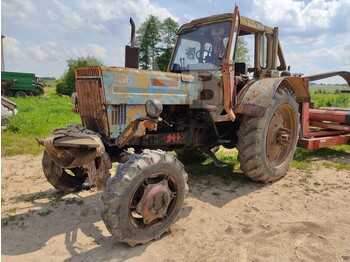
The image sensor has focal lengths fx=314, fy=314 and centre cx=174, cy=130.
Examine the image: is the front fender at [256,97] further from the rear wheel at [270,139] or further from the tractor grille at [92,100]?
the tractor grille at [92,100]

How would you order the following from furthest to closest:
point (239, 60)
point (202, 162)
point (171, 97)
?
point (202, 162) < point (239, 60) < point (171, 97)

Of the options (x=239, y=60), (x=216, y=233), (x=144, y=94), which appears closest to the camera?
(x=216, y=233)

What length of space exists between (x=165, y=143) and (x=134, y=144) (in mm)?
528

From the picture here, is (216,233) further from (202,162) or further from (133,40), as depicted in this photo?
(202,162)

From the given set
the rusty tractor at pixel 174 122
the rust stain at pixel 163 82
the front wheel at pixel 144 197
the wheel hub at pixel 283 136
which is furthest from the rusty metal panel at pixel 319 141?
the front wheel at pixel 144 197

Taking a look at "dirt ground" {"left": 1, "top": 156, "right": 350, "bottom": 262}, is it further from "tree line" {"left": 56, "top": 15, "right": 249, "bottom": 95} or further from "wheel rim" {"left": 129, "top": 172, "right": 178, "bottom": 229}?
"tree line" {"left": 56, "top": 15, "right": 249, "bottom": 95}

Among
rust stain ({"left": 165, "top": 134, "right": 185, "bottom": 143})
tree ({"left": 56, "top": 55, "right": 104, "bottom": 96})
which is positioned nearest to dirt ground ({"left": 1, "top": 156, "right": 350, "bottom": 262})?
rust stain ({"left": 165, "top": 134, "right": 185, "bottom": 143})

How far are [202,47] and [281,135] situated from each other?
192cm

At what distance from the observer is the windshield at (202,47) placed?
4.57m

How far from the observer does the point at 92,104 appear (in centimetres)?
378

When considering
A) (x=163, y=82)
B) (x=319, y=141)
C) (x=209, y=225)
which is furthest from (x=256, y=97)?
(x=319, y=141)

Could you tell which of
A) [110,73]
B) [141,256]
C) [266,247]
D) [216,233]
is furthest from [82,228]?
[266,247]

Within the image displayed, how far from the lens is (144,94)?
3.76m

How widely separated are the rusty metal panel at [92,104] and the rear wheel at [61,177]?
0.78 metres
